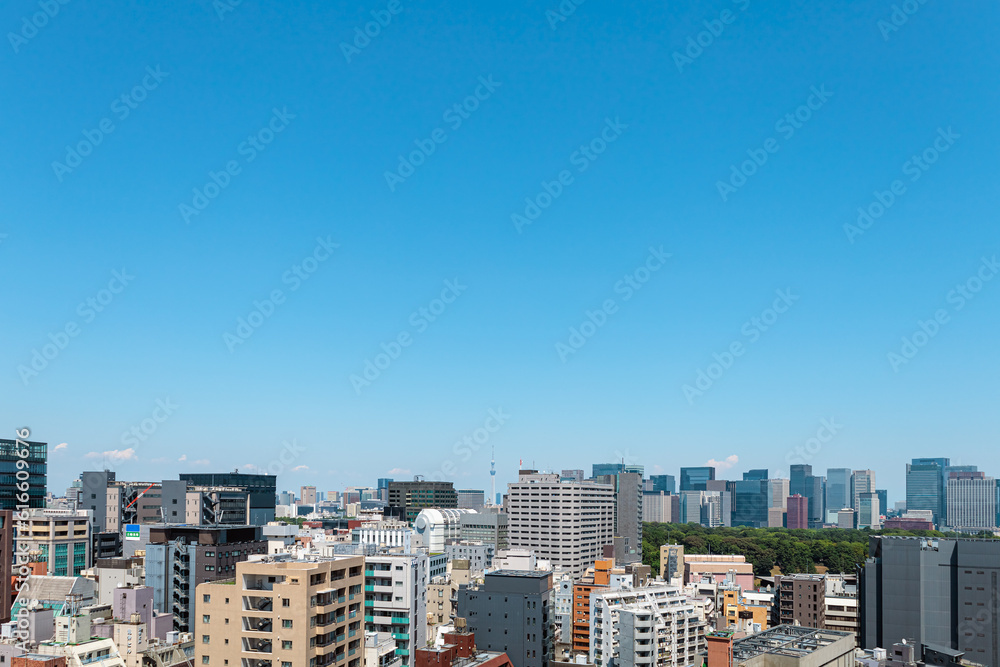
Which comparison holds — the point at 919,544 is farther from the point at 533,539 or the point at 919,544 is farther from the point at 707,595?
the point at 533,539

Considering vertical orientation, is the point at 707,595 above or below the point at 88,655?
below

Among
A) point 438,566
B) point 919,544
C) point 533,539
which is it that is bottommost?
point 533,539

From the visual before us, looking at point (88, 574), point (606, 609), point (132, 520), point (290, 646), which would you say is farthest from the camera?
point (132, 520)

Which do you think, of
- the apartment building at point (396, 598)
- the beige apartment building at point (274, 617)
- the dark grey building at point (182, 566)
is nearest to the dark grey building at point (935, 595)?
the apartment building at point (396, 598)

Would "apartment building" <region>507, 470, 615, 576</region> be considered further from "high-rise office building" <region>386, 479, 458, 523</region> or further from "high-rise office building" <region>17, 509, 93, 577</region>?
"high-rise office building" <region>17, 509, 93, 577</region>

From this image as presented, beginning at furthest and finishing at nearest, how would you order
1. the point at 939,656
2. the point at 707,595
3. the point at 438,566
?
the point at 707,595, the point at 438,566, the point at 939,656

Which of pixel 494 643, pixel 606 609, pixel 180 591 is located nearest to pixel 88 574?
pixel 180 591
